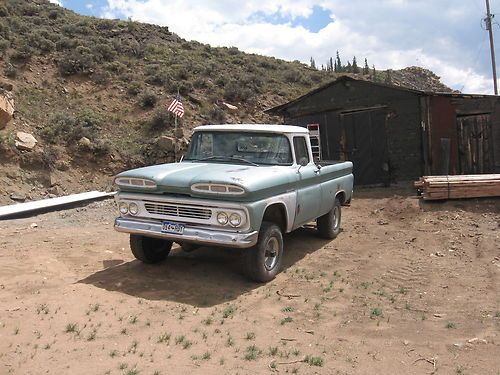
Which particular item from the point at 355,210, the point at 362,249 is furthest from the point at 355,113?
the point at 362,249

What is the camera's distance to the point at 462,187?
1064 centimetres

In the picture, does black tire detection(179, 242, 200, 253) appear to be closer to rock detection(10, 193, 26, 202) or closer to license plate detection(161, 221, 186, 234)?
license plate detection(161, 221, 186, 234)

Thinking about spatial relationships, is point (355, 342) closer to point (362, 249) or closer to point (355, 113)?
point (362, 249)

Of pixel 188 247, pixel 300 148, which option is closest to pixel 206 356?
pixel 188 247

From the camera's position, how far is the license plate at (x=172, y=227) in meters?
5.62

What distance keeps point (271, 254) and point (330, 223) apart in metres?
2.53

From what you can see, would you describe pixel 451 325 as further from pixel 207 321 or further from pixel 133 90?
pixel 133 90

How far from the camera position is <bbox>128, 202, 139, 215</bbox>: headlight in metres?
6.00

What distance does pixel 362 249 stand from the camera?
26.2 ft

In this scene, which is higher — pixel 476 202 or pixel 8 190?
pixel 8 190

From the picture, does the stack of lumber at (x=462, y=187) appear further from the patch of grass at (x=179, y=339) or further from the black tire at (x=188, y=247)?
the patch of grass at (x=179, y=339)

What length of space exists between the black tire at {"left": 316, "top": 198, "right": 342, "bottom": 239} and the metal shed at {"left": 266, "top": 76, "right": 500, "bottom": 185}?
641 centimetres

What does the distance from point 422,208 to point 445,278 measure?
4.60 m

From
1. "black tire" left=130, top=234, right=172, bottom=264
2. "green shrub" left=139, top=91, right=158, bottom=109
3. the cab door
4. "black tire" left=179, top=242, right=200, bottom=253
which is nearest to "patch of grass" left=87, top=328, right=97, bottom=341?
"black tire" left=130, top=234, right=172, bottom=264
